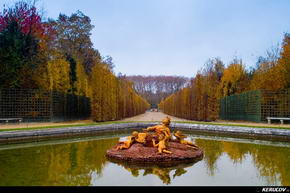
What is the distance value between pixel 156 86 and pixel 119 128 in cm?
7005

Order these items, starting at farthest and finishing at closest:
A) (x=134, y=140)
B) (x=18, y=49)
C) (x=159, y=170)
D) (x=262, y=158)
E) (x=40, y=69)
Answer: (x=40, y=69) < (x=18, y=49) < (x=134, y=140) < (x=262, y=158) < (x=159, y=170)

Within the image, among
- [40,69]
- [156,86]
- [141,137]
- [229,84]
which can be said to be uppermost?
[156,86]

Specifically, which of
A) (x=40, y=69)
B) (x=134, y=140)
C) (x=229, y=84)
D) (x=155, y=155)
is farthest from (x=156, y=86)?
(x=155, y=155)

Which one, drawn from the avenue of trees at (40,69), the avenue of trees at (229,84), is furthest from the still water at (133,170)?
the avenue of trees at (229,84)

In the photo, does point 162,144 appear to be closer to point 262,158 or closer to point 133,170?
point 133,170

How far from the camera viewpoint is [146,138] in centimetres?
784

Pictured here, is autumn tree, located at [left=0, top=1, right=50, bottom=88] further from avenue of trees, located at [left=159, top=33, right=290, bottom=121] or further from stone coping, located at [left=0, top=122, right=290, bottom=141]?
avenue of trees, located at [left=159, top=33, right=290, bottom=121]

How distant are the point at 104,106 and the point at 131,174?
14.5 metres

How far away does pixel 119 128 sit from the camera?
16406 millimetres

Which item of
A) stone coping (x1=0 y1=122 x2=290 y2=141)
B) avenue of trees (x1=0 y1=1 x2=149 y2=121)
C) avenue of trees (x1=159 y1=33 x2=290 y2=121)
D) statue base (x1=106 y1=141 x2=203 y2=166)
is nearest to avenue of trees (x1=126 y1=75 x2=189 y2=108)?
avenue of trees (x1=159 y1=33 x2=290 y2=121)

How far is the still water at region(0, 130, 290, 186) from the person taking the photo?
17.3ft

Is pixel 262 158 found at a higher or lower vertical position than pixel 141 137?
lower

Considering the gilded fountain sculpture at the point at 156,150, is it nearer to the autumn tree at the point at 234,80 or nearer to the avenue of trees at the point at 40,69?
the avenue of trees at the point at 40,69

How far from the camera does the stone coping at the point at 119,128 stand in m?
11.9
